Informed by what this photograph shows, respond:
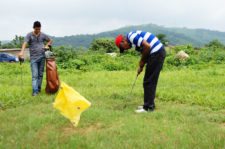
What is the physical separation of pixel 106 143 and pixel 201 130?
5.33 feet

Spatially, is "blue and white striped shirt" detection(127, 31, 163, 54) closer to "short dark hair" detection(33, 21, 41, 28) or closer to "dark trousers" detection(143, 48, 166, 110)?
"dark trousers" detection(143, 48, 166, 110)

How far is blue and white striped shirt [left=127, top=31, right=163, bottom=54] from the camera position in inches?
314

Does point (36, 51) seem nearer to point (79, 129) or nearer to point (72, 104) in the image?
point (79, 129)

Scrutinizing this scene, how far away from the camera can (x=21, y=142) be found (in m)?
6.38

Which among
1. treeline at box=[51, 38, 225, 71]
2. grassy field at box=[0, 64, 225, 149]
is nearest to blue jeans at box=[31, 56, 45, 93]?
grassy field at box=[0, 64, 225, 149]

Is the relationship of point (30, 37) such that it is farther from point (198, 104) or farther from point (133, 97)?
point (198, 104)

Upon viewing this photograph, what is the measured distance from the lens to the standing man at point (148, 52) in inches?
313

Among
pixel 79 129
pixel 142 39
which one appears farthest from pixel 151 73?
pixel 79 129

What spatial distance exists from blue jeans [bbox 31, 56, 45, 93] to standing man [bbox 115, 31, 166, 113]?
3.32 metres

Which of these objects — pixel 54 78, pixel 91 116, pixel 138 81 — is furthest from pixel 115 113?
pixel 138 81

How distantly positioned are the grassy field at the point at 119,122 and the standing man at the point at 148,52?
1.41 feet

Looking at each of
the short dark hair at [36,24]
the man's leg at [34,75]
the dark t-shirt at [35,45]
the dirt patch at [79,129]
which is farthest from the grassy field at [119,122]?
the short dark hair at [36,24]

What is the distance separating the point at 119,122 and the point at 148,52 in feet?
5.11

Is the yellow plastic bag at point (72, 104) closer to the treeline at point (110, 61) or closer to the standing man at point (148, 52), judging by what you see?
the standing man at point (148, 52)
